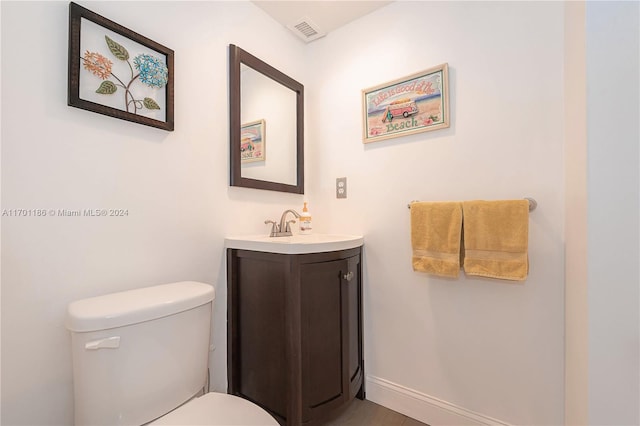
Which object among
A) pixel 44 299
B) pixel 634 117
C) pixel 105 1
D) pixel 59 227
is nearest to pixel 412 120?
pixel 634 117

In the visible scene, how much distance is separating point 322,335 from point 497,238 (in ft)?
2.89

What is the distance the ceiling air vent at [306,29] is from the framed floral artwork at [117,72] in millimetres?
873

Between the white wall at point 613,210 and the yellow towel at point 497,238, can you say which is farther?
the yellow towel at point 497,238

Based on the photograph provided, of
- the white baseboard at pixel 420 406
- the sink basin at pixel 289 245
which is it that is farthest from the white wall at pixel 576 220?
the sink basin at pixel 289 245

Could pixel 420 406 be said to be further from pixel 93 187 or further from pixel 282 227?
pixel 93 187

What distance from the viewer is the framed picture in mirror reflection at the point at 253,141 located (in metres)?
1.55

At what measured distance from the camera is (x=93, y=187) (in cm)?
102

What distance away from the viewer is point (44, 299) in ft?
3.02

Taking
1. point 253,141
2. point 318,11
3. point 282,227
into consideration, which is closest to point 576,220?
point 282,227

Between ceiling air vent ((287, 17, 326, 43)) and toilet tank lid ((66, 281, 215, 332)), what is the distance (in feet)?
5.35

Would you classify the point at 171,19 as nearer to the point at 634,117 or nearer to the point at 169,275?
the point at 169,275

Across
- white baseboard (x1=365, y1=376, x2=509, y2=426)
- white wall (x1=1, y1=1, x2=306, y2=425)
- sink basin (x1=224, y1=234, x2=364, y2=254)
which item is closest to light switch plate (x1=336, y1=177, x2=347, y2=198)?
sink basin (x1=224, y1=234, x2=364, y2=254)

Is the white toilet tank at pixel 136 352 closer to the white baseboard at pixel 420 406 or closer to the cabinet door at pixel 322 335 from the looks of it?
the cabinet door at pixel 322 335

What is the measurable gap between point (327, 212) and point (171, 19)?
1254 millimetres
